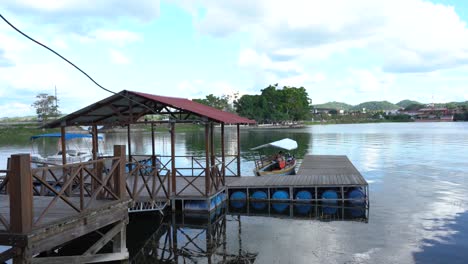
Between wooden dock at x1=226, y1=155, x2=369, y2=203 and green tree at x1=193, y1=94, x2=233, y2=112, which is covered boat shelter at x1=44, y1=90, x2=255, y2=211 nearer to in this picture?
wooden dock at x1=226, y1=155, x2=369, y2=203

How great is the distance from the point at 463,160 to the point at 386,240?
25767mm

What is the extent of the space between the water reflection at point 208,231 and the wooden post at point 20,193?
4.81 metres

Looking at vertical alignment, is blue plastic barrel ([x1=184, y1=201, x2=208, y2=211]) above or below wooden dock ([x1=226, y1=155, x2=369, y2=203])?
below

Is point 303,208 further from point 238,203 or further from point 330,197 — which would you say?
point 238,203

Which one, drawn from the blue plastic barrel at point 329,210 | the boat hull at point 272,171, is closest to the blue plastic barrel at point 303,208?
the blue plastic barrel at point 329,210

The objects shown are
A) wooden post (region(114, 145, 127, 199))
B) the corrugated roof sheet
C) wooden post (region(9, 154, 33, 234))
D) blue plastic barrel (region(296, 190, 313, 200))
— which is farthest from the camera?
blue plastic barrel (region(296, 190, 313, 200))

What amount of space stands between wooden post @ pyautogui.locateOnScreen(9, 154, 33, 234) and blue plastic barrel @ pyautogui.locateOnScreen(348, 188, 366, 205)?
14.0 m

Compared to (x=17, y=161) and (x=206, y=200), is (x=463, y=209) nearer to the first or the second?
(x=206, y=200)

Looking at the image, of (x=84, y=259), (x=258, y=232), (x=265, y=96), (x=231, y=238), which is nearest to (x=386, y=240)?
(x=258, y=232)

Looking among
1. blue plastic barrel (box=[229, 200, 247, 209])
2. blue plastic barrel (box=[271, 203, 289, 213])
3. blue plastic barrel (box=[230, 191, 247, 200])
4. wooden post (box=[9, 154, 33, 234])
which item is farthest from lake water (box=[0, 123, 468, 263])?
wooden post (box=[9, 154, 33, 234])

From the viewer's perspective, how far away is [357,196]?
17.2 meters

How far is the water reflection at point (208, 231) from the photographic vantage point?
449 inches

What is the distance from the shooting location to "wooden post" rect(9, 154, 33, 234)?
6.68 metres

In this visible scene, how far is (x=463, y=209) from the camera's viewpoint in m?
16.2
